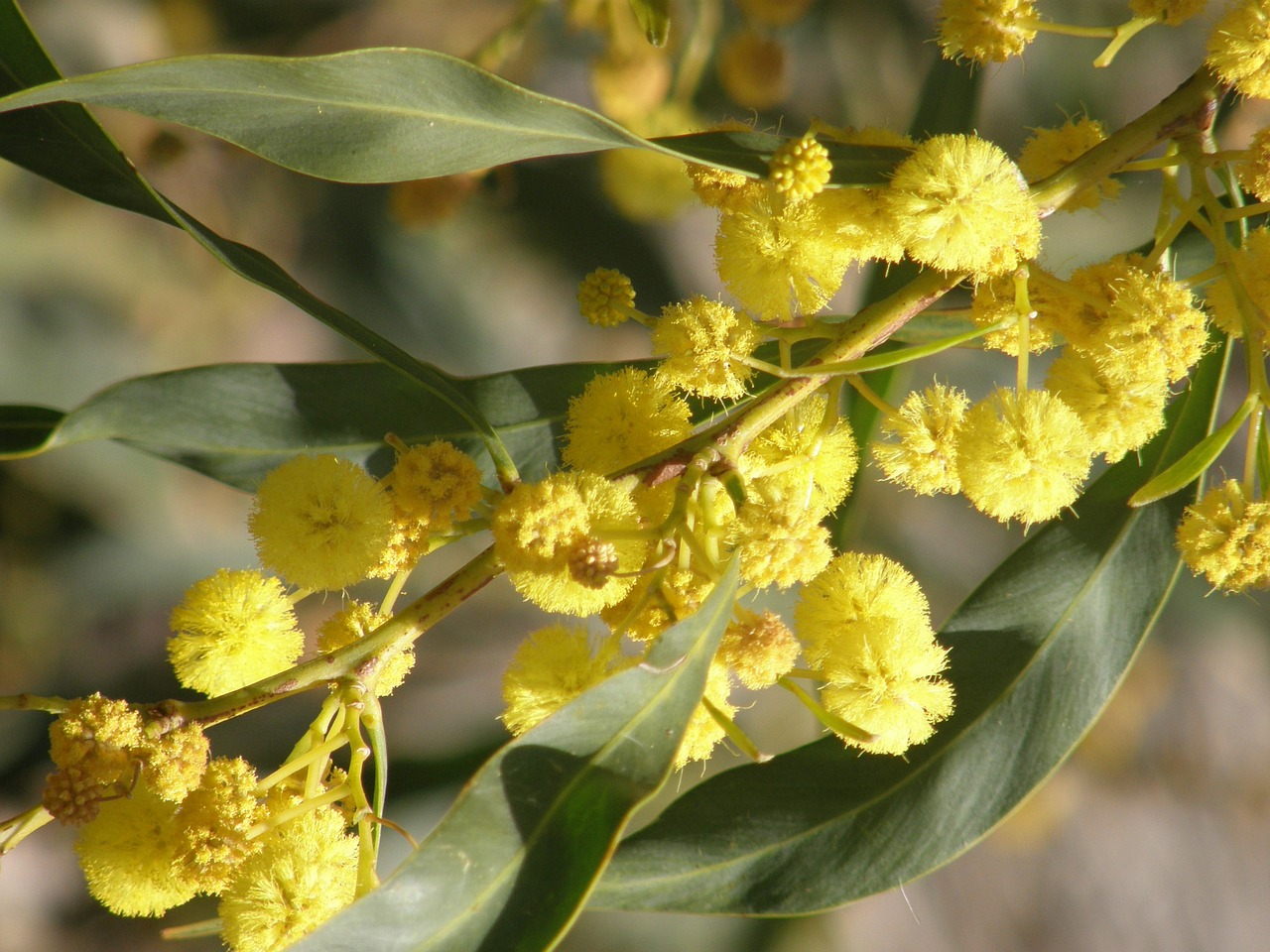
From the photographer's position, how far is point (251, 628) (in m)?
0.90

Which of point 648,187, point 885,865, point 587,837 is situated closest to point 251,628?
point 587,837

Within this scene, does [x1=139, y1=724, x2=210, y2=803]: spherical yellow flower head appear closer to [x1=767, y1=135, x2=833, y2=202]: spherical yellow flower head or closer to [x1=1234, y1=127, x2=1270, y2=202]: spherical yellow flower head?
[x1=767, y1=135, x2=833, y2=202]: spherical yellow flower head

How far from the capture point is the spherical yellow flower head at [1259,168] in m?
0.78

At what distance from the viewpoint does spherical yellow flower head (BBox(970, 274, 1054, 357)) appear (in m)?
0.82

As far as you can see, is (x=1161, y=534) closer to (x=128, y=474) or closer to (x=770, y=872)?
(x=770, y=872)

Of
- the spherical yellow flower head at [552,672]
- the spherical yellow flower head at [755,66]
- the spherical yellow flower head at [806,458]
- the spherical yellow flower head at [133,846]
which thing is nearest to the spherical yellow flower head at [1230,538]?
the spherical yellow flower head at [806,458]

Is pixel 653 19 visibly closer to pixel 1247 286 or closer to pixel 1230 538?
pixel 1247 286

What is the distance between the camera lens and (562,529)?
0.70 metres

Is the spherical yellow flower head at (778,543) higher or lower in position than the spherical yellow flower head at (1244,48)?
lower

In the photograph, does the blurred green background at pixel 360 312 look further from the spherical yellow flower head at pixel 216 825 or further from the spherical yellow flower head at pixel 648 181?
the spherical yellow flower head at pixel 216 825

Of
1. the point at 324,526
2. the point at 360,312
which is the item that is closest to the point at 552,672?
the point at 324,526

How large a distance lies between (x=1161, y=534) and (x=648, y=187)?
1407 millimetres

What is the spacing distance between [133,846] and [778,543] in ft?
2.11

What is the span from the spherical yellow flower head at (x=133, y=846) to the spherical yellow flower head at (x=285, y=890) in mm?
54
